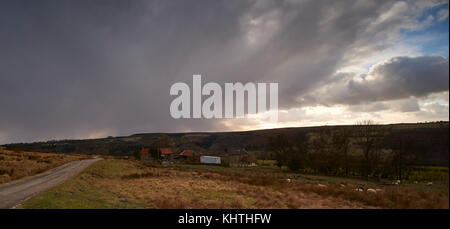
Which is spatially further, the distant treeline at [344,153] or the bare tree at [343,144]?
the bare tree at [343,144]

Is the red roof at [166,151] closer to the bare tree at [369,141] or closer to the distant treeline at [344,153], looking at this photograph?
the distant treeline at [344,153]

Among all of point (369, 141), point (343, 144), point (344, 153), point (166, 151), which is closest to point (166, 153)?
point (166, 151)

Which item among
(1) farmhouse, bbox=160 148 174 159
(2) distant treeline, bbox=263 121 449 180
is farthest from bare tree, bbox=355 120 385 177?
(1) farmhouse, bbox=160 148 174 159

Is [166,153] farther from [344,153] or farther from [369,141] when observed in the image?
[369,141]

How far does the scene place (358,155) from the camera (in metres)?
48.3

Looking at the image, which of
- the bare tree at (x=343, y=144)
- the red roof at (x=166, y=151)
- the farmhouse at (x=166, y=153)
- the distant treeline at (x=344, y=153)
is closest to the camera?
the distant treeline at (x=344, y=153)

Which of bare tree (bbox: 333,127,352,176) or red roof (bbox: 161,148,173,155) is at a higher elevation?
bare tree (bbox: 333,127,352,176)

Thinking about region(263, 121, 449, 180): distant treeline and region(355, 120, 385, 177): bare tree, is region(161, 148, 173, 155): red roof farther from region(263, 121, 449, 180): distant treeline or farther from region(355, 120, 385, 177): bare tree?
region(355, 120, 385, 177): bare tree

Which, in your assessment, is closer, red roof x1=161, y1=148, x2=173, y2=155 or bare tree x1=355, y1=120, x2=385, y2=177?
bare tree x1=355, y1=120, x2=385, y2=177

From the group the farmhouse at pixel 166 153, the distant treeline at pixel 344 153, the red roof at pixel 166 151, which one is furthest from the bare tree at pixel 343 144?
the red roof at pixel 166 151

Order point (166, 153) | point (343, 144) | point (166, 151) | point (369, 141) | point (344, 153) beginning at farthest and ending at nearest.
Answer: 1. point (166, 151)
2. point (166, 153)
3. point (343, 144)
4. point (344, 153)
5. point (369, 141)

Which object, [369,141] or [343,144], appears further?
[343,144]

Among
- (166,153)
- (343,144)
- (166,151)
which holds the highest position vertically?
(343,144)

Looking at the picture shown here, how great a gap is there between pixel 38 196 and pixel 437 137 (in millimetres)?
19198
